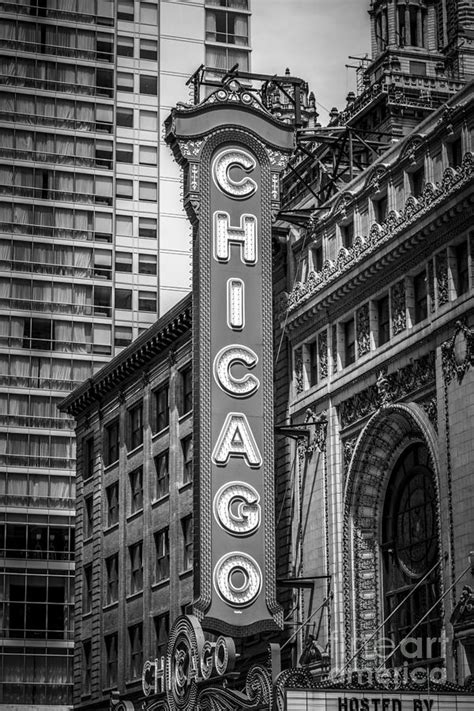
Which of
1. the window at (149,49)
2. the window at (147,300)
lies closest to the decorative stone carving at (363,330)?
the window at (147,300)

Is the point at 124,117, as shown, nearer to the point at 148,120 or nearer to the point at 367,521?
the point at 148,120

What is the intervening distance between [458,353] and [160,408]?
86.0 feet

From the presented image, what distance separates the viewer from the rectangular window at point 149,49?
11350 centimetres

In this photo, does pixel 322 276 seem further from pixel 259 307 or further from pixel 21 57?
pixel 21 57

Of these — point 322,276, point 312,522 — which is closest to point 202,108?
point 322,276

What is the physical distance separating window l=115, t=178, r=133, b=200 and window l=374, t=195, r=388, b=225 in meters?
61.4

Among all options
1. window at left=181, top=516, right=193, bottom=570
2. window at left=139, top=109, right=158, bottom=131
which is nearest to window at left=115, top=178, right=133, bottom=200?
window at left=139, top=109, right=158, bottom=131

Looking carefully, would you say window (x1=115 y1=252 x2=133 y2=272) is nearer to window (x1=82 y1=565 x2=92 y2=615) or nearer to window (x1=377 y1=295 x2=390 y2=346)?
window (x1=82 y1=565 x2=92 y2=615)

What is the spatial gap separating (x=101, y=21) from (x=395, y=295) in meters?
70.1

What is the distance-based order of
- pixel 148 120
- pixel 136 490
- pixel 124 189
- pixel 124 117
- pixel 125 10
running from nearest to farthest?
pixel 136 490
pixel 124 189
pixel 124 117
pixel 148 120
pixel 125 10

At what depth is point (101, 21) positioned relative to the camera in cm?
11250

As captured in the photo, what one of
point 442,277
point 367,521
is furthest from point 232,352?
point 442,277

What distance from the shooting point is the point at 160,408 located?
6769 centimetres

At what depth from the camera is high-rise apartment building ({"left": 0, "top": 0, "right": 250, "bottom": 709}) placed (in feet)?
331
